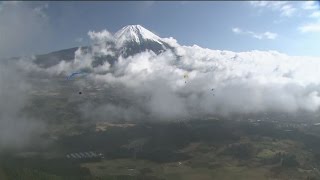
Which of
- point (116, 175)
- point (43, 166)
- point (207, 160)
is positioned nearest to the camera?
point (116, 175)

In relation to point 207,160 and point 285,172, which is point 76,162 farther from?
point 285,172

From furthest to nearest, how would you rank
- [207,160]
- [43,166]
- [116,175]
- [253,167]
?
[207,160] → [253,167] → [43,166] → [116,175]

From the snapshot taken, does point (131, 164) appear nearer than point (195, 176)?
No

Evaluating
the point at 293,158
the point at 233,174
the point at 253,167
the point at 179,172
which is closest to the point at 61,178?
the point at 179,172

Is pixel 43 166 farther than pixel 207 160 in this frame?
No

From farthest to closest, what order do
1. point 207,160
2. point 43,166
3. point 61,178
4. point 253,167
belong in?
point 207,160, point 253,167, point 43,166, point 61,178

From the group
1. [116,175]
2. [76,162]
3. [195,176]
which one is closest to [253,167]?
[195,176]

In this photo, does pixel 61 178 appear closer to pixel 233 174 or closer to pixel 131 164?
pixel 131 164

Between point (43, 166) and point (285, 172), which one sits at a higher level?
point (43, 166)

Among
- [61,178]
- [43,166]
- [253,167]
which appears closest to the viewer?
[61,178]
